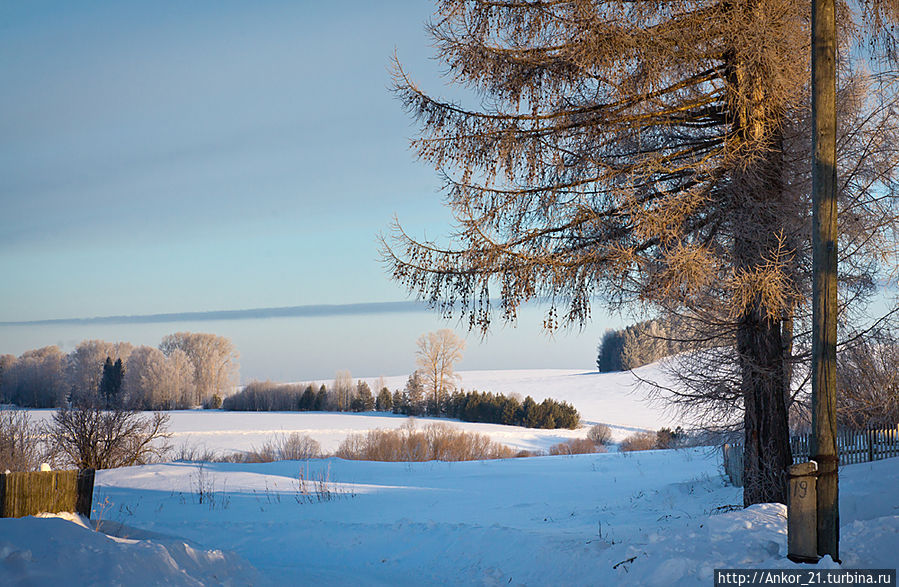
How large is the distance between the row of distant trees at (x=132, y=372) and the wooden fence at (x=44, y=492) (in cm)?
1976

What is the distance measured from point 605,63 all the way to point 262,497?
1176 centimetres

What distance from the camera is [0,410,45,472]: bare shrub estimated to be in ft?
63.2

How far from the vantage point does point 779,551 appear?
5.47 meters

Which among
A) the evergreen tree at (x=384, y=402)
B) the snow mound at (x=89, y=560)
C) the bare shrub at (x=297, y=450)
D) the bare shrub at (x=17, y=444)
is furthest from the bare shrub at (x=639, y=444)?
the snow mound at (x=89, y=560)

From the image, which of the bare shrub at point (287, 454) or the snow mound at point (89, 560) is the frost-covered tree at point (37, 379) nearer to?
the bare shrub at point (287, 454)

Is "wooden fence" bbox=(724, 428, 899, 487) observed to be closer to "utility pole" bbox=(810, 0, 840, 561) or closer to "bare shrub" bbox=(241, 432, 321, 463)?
"utility pole" bbox=(810, 0, 840, 561)

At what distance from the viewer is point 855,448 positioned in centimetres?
1583

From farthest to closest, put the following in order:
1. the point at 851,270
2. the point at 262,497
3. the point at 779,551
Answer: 1. the point at 262,497
2. the point at 851,270
3. the point at 779,551

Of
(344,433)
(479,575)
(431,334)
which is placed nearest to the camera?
(479,575)

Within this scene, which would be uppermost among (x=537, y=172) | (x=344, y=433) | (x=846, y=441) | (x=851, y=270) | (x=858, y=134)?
(x=858, y=134)

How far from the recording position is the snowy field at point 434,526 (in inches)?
197

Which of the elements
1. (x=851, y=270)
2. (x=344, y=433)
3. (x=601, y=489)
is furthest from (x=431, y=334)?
(x=851, y=270)

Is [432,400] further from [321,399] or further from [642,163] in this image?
[642,163]

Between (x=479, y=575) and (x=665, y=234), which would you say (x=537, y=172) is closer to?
(x=665, y=234)
